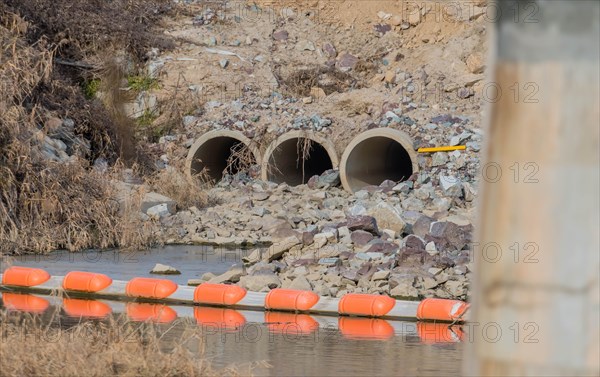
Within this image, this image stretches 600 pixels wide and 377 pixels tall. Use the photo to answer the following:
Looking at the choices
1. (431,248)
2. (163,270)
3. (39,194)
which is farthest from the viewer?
(39,194)

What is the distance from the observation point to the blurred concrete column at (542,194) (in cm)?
339

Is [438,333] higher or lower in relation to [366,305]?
lower

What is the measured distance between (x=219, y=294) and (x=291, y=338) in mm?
1857

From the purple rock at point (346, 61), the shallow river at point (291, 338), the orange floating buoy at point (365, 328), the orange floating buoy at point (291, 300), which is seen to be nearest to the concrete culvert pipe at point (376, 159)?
the purple rock at point (346, 61)

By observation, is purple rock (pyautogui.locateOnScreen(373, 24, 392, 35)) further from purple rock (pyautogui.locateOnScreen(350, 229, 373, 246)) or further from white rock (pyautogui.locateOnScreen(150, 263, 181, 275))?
white rock (pyautogui.locateOnScreen(150, 263, 181, 275))

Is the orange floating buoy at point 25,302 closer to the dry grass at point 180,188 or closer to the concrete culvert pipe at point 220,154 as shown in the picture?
the dry grass at point 180,188

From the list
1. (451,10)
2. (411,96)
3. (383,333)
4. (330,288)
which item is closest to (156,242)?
(330,288)

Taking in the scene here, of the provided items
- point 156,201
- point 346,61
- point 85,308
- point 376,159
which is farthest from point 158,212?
point 346,61

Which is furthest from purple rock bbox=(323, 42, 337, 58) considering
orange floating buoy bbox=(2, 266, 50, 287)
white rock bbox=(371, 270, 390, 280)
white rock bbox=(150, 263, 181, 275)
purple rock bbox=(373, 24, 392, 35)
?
orange floating buoy bbox=(2, 266, 50, 287)

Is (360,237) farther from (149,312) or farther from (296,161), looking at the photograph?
(296,161)

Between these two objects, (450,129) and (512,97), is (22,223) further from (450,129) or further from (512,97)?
(512,97)

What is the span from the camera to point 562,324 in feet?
11.5

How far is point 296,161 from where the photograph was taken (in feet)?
74.4

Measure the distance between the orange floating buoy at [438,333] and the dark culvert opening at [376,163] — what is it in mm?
10492
